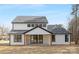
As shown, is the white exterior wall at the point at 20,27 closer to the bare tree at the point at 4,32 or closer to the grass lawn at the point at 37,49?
the bare tree at the point at 4,32

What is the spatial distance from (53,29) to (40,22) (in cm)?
36

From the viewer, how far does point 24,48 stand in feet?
29.0

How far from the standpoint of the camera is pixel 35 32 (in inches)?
351

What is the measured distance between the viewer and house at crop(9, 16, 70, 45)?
880 cm

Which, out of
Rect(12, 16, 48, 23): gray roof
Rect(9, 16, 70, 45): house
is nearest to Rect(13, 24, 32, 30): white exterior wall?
Rect(9, 16, 70, 45): house

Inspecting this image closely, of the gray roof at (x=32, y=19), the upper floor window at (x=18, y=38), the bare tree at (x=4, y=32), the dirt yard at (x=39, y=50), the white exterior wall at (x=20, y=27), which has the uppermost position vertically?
the gray roof at (x=32, y=19)

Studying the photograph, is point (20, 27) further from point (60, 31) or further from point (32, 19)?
point (60, 31)

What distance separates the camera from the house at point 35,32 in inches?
347

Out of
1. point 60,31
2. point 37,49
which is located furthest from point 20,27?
point 60,31

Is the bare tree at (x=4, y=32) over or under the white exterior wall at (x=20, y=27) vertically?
under

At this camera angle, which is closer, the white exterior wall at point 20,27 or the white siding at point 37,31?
the white exterior wall at point 20,27

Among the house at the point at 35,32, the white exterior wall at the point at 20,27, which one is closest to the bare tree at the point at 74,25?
the house at the point at 35,32
